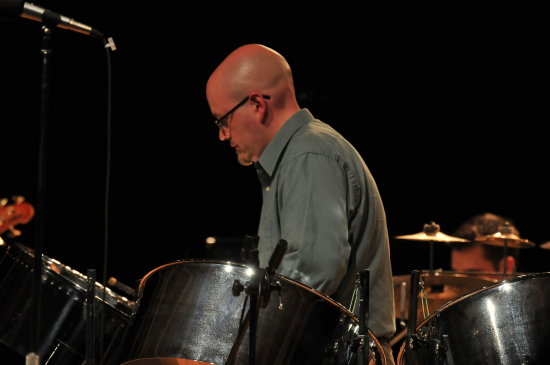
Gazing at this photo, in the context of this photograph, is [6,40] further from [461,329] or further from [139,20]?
[461,329]

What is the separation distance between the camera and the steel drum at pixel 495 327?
3.47 feet

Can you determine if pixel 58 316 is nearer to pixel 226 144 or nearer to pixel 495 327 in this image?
pixel 495 327

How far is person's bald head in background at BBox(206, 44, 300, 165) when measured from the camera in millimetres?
1414

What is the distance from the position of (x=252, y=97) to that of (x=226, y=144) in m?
2.92

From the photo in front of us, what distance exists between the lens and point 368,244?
1.27 metres

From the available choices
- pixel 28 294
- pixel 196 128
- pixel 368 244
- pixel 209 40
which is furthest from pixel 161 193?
pixel 368 244

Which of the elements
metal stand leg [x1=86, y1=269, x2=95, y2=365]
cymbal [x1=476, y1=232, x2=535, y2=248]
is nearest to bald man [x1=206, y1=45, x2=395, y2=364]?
metal stand leg [x1=86, y1=269, x2=95, y2=365]

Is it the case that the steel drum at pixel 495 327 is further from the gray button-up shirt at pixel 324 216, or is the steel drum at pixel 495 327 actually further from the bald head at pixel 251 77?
the bald head at pixel 251 77

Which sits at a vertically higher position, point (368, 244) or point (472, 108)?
point (472, 108)

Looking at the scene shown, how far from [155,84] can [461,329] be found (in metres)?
3.10

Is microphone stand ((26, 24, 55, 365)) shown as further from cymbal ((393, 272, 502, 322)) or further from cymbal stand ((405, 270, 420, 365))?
cymbal ((393, 272, 502, 322))

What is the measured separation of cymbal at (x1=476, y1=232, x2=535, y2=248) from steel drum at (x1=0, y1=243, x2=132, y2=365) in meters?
1.85

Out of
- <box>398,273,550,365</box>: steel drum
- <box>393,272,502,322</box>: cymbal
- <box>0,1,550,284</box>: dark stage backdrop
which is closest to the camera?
<box>398,273,550,365</box>: steel drum

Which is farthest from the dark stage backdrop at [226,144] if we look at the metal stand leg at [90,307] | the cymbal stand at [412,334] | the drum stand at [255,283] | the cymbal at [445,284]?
the drum stand at [255,283]
